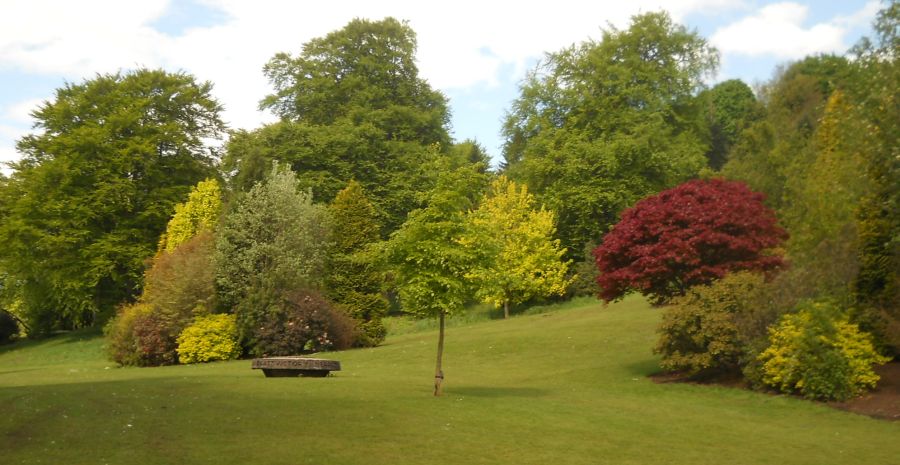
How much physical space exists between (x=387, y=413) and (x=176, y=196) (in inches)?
1554

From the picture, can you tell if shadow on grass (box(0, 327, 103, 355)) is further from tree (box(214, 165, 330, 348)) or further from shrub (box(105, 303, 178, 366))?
tree (box(214, 165, 330, 348))

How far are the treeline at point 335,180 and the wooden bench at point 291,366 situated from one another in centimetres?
891

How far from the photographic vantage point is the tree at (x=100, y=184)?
167 ft

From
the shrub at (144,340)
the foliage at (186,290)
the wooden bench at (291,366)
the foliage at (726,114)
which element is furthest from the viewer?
the foliage at (726,114)

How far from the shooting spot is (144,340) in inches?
1451

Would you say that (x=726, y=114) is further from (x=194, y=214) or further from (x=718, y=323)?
(x=718, y=323)

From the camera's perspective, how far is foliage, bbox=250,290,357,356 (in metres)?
36.3

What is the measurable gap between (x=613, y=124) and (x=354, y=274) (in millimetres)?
22833

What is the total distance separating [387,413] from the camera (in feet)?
57.5

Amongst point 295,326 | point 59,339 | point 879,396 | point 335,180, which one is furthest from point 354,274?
point 59,339

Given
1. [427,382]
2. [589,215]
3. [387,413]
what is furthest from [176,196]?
[387,413]

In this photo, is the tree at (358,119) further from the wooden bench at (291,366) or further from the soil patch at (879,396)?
the soil patch at (879,396)

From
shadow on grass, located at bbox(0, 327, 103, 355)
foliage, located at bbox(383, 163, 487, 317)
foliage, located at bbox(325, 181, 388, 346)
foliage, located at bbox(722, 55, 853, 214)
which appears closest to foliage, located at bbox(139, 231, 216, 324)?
foliage, located at bbox(325, 181, 388, 346)

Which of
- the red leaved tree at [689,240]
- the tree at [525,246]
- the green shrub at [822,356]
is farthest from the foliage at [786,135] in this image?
the green shrub at [822,356]
